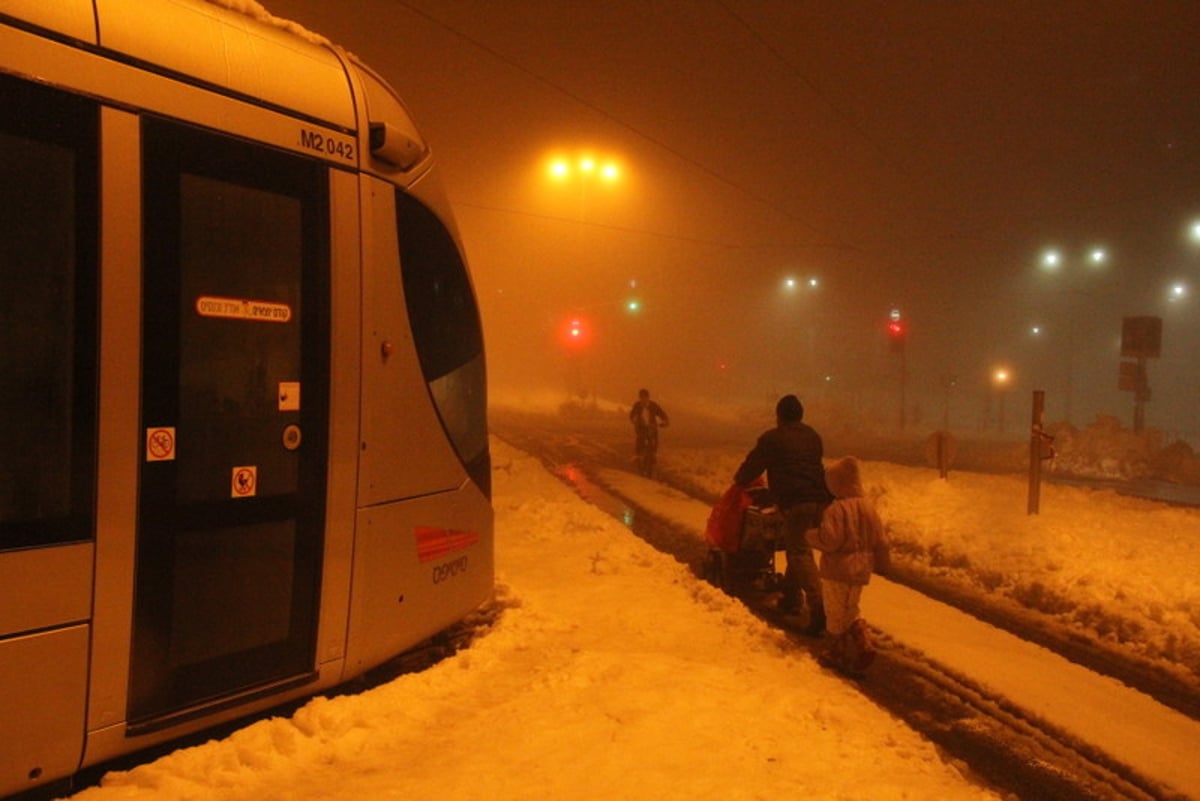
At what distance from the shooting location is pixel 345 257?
14.4 ft

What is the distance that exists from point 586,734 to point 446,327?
2529 mm

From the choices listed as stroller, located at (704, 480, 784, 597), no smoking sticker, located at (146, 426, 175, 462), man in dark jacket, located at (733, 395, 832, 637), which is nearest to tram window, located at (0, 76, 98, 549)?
no smoking sticker, located at (146, 426, 175, 462)

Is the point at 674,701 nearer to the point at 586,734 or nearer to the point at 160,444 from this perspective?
the point at 586,734

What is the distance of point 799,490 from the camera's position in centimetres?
671

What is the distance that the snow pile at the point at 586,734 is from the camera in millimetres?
3719

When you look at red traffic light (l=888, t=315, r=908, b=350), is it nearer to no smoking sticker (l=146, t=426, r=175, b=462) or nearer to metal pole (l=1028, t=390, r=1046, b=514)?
metal pole (l=1028, t=390, r=1046, b=514)

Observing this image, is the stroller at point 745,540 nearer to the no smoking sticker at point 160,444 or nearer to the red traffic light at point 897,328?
the no smoking sticker at point 160,444

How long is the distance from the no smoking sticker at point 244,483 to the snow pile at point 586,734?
1176mm

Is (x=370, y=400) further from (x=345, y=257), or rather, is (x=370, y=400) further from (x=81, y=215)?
(x=81, y=215)

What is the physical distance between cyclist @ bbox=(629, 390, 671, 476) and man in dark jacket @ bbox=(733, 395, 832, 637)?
33.7 ft

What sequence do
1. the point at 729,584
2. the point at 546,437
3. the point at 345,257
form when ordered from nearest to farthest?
the point at 345,257, the point at 729,584, the point at 546,437

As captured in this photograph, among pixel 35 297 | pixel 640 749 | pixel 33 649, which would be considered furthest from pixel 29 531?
pixel 640 749

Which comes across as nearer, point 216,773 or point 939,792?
point 216,773

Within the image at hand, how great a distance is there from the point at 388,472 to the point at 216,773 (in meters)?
1.66
